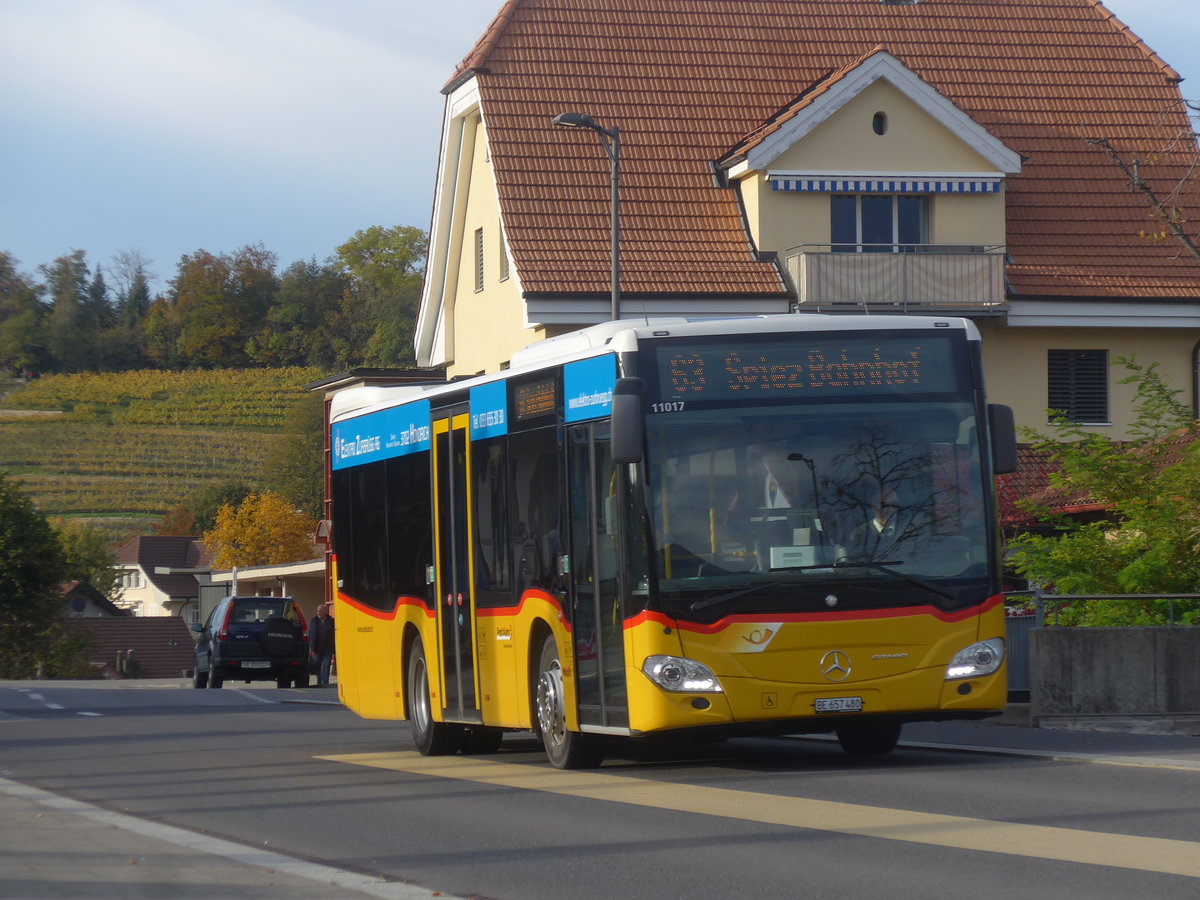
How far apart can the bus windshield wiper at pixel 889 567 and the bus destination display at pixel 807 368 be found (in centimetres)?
119

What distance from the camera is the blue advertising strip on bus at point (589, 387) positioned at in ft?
44.2

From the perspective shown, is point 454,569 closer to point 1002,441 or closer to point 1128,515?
point 1002,441

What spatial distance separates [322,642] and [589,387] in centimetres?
2671

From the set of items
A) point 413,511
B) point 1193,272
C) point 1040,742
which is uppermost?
point 1193,272

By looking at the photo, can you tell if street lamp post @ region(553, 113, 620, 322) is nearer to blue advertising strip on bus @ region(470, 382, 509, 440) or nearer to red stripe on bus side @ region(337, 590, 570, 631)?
red stripe on bus side @ region(337, 590, 570, 631)

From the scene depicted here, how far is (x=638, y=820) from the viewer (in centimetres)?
1090

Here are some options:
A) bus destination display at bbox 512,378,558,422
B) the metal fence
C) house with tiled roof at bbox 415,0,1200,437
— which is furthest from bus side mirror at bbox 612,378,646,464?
house with tiled roof at bbox 415,0,1200,437

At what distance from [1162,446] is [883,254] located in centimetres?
1549

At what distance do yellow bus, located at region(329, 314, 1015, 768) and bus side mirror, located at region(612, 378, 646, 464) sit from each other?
14 millimetres

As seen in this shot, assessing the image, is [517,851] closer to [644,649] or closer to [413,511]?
[644,649]

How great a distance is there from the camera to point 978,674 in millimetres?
13234

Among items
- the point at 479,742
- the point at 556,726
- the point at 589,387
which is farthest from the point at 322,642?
the point at 589,387

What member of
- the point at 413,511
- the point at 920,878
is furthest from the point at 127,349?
the point at 920,878

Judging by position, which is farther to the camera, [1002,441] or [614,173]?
[614,173]
